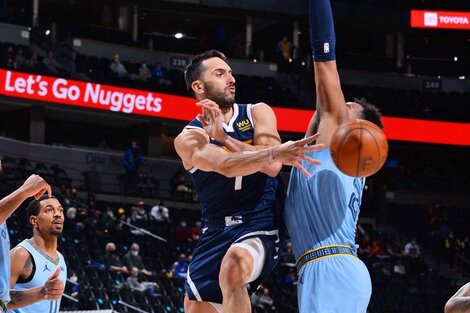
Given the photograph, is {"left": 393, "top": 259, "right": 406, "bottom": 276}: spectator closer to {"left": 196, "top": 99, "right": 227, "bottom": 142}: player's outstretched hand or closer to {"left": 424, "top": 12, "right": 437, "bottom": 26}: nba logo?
{"left": 424, "top": 12, "right": 437, "bottom": 26}: nba logo

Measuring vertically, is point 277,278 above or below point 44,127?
below

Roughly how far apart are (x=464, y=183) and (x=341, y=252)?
84.9ft

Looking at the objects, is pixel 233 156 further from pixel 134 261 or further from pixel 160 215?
pixel 160 215

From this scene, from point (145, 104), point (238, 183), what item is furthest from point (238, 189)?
point (145, 104)

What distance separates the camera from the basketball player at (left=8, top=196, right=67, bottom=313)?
7457 millimetres

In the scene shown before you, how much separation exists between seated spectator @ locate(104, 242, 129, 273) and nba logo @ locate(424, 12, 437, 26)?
18.9 metres

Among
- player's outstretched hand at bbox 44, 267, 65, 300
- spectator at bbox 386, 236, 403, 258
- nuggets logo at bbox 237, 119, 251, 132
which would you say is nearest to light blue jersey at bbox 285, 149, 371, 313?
nuggets logo at bbox 237, 119, 251, 132

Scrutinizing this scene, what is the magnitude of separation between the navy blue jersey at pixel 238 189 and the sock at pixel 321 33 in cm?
93

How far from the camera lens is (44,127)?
27.3 m

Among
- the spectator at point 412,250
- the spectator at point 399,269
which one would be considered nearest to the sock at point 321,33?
the spectator at point 399,269

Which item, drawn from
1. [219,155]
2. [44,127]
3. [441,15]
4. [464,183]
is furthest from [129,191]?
[219,155]

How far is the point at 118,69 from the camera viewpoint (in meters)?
26.5

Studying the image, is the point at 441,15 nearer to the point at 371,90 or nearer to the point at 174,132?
the point at 371,90

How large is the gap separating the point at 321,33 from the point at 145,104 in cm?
2089
